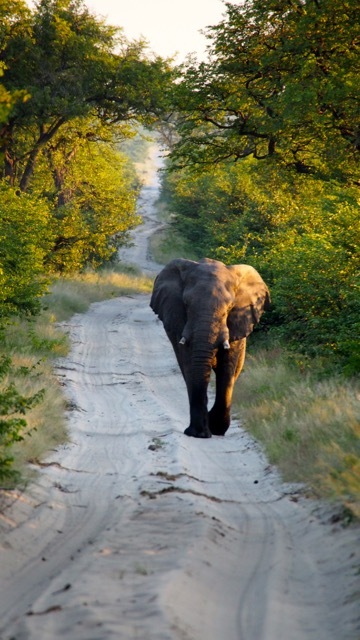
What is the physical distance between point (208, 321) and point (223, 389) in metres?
1.25

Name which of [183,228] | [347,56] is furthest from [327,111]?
[183,228]

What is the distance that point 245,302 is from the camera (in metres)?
13.1

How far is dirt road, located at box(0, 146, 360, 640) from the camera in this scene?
16.2 feet

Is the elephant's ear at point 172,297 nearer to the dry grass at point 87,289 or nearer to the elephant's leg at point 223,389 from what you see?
the elephant's leg at point 223,389

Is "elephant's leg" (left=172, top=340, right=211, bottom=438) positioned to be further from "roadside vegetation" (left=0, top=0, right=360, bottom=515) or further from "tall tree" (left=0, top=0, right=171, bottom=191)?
"tall tree" (left=0, top=0, right=171, bottom=191)

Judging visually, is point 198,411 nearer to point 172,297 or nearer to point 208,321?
point 208,321

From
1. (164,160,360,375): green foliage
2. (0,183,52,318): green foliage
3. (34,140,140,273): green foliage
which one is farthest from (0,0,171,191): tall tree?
(0,183,52,318): green foliage

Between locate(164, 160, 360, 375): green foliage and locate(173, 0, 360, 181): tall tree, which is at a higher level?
locate(173, 0, 360, 181): tall tree

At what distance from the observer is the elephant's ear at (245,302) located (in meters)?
12.7

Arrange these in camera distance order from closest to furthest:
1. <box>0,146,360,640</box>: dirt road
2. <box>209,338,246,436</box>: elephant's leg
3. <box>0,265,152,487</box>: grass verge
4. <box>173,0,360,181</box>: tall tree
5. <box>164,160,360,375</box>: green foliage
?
<box>0,146,360,640</box>: dirt road → <box>0,265,152,487</box>: grass verge → <box>209,338,246,436</box>: elephant's leg → <box>164,160,360,375</box>: green foliage → <box>173,0,360,181</box>: tall tree

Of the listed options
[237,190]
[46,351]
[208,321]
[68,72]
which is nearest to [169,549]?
[208,321]

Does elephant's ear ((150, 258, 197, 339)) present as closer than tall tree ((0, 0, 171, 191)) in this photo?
Yes

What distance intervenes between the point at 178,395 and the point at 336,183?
6.69m

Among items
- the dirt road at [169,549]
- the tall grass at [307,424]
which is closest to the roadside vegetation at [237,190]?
the tall grass at [307,424]
